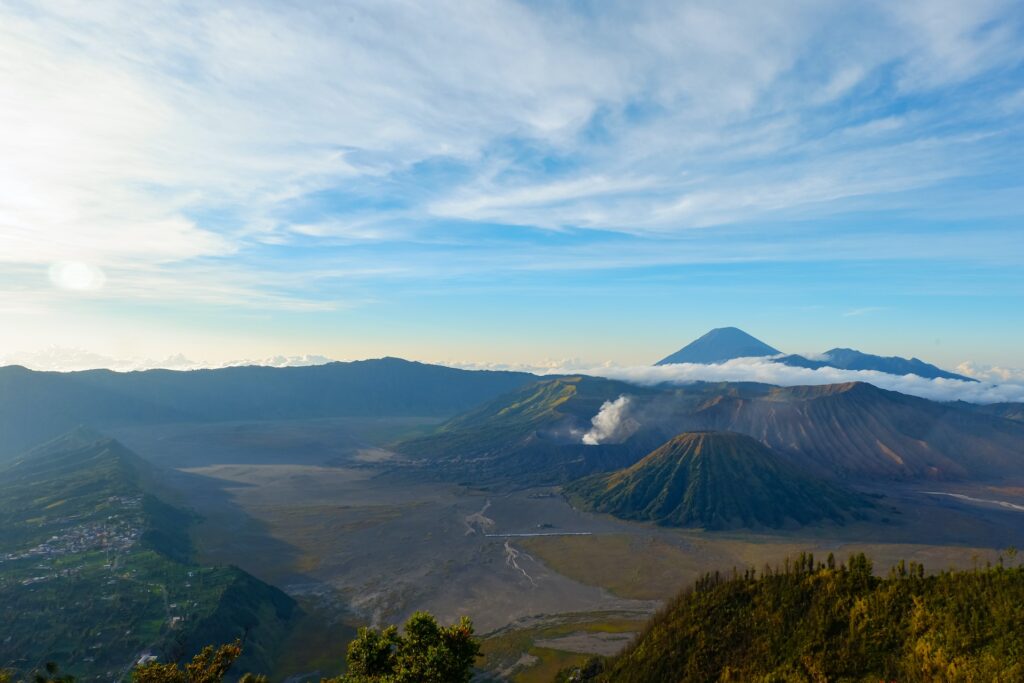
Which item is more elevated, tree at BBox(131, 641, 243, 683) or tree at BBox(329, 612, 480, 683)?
tree at BBox(131, 641, 243, 683)

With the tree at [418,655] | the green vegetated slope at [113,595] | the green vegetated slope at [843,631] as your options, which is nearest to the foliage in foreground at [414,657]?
the tree at [418,655]

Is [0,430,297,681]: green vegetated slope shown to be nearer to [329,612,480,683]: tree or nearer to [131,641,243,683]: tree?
[329,612,480,683]: tree

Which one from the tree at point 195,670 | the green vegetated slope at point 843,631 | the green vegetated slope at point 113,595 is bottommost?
the green vegetated slope at point 113,595

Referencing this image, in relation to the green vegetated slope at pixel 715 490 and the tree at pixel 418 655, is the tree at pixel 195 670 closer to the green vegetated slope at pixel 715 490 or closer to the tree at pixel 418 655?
the tree at pixel 418 655

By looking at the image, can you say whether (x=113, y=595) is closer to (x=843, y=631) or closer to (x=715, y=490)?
(x=843, y=631)

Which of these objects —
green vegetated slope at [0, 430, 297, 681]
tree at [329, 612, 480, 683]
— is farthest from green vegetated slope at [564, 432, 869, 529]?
tree at [329, 612, 480, 683]
